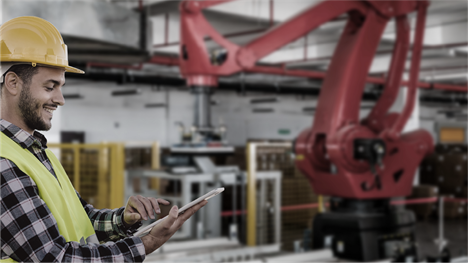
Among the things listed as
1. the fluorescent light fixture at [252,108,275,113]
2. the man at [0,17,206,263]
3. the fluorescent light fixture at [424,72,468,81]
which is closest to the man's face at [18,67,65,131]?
the man at [0,17,206,263]

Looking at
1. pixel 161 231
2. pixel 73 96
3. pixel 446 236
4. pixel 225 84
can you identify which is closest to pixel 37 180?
pixel 161 231

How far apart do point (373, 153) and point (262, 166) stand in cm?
435

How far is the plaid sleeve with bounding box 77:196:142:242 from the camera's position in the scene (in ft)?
4.90

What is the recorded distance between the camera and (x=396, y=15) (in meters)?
4.82

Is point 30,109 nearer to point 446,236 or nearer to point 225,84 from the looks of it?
point 446,236

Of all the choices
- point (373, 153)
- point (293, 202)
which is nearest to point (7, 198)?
Result: point (373, 153)

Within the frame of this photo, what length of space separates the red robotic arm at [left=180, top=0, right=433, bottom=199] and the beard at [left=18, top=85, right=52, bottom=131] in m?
3.07

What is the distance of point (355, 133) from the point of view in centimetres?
448

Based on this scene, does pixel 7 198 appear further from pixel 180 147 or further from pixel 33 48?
pixel 180 147

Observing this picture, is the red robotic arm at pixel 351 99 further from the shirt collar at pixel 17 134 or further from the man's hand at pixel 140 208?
the shirt collar at pixel 17 134

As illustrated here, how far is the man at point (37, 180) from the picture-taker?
1068 mm

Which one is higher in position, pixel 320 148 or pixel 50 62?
pixel 50 62

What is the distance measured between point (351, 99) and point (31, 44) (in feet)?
12.3

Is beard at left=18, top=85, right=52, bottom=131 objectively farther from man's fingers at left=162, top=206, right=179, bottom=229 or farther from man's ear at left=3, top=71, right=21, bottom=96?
man's fingers at left=162, top=206, right=179, bottom=229
